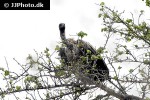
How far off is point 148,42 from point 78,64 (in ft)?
5.56

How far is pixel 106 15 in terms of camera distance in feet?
28.1

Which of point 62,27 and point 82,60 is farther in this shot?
point 62,27

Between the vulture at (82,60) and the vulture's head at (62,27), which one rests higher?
the vulture's head at (62,27)

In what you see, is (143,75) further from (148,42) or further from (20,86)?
(20,86)

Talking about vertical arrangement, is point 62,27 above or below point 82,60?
above

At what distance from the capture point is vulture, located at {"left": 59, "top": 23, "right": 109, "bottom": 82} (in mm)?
7582

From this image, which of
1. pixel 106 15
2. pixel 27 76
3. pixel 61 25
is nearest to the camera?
pixel 27 76

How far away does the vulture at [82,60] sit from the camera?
7.58 meters

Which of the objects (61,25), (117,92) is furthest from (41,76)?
(61,25)

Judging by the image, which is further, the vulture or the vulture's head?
the vulture's head

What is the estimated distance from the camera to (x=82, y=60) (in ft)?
25.5

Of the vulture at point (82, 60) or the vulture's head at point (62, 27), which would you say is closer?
the vulture at point (82, 60)

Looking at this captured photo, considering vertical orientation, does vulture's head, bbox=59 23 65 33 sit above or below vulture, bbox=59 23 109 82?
above

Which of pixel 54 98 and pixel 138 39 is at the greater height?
pixel 138 39
